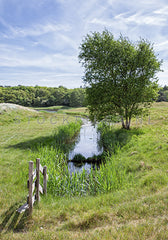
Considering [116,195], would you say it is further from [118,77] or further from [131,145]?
[118,77]

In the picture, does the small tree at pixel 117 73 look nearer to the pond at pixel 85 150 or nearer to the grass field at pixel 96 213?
the pond at pixel 85 150

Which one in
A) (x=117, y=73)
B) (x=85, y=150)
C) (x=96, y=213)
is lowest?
(x=85, y=150)

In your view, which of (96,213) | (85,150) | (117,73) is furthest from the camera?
(117,73)

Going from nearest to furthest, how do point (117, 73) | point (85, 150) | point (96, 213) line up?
point (96, 213)
point (85, 150)
point (117, 73)

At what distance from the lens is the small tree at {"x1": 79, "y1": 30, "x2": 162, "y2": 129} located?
16.3 metres

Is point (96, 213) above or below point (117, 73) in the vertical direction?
below

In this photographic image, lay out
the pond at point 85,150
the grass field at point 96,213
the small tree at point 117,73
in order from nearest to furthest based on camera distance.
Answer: the grass field at point 96,213, the pond at point 85,150, the small tree at point 117,73

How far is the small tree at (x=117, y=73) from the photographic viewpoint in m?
16.3

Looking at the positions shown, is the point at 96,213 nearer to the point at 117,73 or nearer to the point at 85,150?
the point at 85,150

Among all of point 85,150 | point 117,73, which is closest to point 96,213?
point 85,150

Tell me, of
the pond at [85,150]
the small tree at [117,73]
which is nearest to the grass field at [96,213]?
the pond at [85,150]

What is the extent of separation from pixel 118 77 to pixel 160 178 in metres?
11.9

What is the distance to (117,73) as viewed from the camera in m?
16.8

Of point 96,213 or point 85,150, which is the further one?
point 85,150
